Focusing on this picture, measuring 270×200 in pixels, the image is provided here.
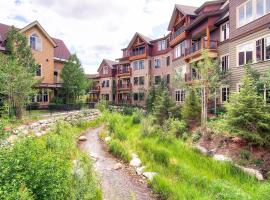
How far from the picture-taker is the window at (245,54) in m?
17.8

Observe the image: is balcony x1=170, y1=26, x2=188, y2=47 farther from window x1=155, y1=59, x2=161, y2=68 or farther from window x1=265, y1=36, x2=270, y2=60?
window x1=265, y1=36, x2=270, y2=60

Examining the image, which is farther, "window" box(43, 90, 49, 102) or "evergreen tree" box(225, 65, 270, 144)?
"window" box(43, 90, 49, 102)

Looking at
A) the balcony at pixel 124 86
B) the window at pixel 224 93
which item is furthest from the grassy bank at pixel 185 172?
the balcony at pixel 124 86

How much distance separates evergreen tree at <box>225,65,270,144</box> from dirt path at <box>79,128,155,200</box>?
5.33 metres

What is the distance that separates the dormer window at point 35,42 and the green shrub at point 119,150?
22.9 meters

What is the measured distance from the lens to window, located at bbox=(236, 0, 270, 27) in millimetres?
16047

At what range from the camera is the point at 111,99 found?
4931cm

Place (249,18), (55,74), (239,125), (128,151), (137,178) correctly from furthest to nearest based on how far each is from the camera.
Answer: (55,74) → (249,18) → (128,151) → (239,125) → (137,178)

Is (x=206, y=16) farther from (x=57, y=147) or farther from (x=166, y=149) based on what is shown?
(x=57, y=147)

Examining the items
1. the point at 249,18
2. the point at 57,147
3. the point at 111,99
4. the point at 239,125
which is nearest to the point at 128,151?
the point at 57,147

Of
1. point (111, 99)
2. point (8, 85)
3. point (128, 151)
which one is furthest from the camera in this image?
point (111, 99)

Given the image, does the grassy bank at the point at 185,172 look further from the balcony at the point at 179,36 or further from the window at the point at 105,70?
the window at the point at 105,70

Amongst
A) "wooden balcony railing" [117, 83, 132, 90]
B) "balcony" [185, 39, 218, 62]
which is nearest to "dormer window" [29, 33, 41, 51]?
"wooden balcony railing" [117, 83, 132, 90]

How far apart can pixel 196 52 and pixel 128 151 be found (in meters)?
15.2
